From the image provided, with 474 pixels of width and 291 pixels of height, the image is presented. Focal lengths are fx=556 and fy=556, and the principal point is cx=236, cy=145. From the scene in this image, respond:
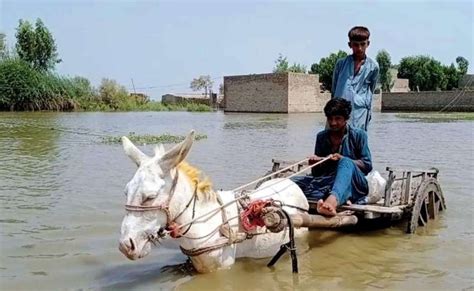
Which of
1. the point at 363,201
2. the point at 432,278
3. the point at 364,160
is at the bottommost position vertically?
the point at 432,278

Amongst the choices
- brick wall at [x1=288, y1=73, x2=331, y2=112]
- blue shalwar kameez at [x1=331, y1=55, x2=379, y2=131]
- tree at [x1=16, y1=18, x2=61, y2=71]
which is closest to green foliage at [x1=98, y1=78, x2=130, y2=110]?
tree at [x1=16, y1=18, x2=61, y2=71]

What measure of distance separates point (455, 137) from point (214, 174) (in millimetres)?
12113

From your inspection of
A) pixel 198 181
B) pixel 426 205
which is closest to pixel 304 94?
pixel 426 205

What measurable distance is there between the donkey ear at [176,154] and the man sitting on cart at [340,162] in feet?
5.82

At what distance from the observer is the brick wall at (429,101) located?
47875 mm

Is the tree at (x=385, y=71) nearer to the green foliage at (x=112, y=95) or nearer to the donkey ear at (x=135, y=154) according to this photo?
the green foliage at (x=112, y=95)

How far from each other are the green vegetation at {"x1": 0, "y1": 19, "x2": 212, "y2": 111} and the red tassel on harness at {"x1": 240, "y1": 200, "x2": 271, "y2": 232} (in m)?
41.0

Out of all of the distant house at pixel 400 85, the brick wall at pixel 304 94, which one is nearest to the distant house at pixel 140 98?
the brick wall at pixel 304 94

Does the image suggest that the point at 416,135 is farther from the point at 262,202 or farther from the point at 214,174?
the point at 262,202

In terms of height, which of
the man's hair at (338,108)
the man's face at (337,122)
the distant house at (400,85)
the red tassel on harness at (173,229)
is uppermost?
the distant house at (400,85)

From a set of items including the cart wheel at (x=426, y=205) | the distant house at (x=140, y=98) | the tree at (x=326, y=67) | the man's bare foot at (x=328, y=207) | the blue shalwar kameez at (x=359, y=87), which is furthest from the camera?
the tree at (x=326, y=67)

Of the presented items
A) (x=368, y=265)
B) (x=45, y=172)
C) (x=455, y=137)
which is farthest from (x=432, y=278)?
(x=455, y=137)

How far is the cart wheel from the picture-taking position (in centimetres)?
617

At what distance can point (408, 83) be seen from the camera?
6775 centimetres
